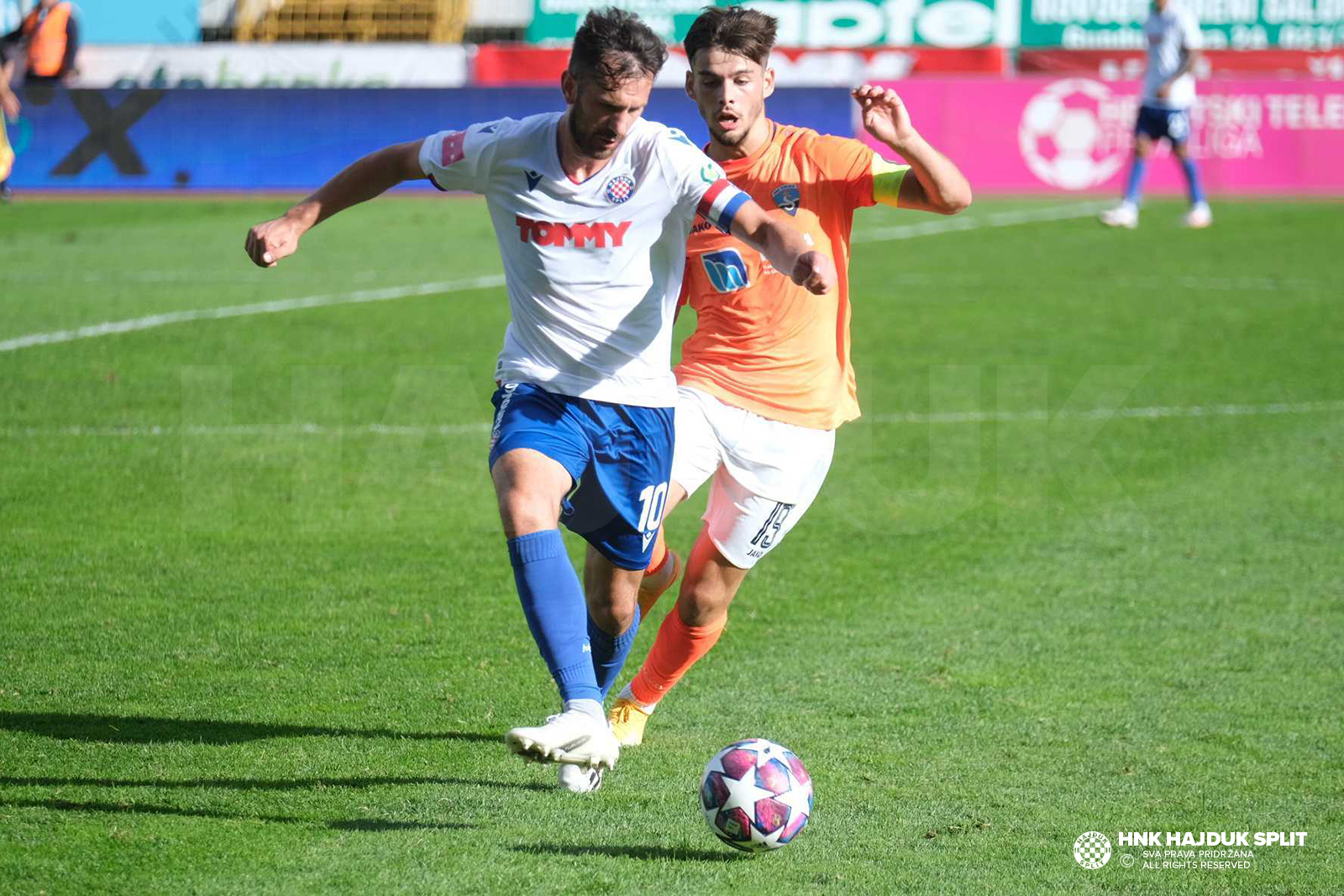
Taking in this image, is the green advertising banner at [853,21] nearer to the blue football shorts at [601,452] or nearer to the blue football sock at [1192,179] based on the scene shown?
the blue football sock at [1192,179]

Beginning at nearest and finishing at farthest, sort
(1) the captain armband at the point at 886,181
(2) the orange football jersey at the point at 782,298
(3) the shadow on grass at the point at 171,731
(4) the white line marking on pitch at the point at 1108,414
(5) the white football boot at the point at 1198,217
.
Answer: (3) the shadow on grass at the point at 171,731 → (1) the captain armband at the point at 886,181 → (2) the orange football jersey at the point at 782,298 → (4) the white line marking on pitch at the point at 1108,414 → (5) the white football boot at the point at 1198,217

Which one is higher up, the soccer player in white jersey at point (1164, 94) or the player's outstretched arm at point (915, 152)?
the player's outstretched arm at point (915, 152)

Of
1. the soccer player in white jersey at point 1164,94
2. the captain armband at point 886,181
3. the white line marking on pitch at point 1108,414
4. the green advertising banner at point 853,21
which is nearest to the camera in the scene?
the captain armband at point 886,181

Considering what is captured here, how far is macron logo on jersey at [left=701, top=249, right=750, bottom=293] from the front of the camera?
17.3 feet

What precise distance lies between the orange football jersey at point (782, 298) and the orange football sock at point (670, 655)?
712 millimetres

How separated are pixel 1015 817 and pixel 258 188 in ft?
62.3

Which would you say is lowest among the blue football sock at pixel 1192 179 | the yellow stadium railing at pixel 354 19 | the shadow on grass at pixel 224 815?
the yellow stadium railing at pixel 354 19

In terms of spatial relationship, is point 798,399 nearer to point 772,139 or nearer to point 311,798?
point 772,139

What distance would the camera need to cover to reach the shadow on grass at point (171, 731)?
491cm

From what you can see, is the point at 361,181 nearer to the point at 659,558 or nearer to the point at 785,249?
the point at 785,249

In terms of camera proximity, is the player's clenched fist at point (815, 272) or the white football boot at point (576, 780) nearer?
the player's clenched fist at point (815, 272)

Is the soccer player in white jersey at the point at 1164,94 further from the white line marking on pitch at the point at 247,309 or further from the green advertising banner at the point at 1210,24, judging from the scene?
the green advertising banner at the point at 1210,24

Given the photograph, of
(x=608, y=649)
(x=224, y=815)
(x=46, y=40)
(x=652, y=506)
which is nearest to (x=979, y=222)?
(x=46, y=40)

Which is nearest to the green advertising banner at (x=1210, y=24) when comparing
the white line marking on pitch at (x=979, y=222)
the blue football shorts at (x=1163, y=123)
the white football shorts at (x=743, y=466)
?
the white line marking on pitch at (x=979, y=222)
